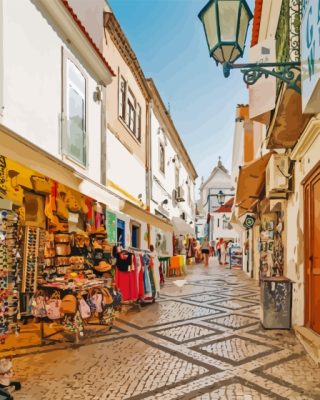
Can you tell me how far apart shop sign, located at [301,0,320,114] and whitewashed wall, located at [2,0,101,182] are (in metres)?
4.04

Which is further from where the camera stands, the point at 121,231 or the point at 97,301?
the point at 121,231

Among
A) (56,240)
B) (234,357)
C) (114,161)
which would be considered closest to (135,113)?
(114,161)

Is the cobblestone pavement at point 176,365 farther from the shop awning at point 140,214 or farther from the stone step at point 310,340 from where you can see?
the shop awning at point 140,214

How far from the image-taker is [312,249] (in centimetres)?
571

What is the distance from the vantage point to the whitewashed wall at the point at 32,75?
251 inches

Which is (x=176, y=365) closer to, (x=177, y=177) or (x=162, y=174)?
(x=162, y=174)

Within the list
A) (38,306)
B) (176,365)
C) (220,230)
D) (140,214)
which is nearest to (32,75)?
(140,214)

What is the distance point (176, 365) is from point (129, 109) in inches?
430

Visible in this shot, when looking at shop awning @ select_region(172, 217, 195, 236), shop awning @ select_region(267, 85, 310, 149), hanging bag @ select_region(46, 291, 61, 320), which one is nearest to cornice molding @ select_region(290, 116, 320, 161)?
shop awning @ select_region(267, 85, 310, 149)

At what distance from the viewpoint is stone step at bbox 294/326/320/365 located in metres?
4.64

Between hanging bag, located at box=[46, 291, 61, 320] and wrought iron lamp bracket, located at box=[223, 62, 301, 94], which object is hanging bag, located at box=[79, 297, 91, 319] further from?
wrought iron lamp bracket, located at box=[223, 62, 301, 94]

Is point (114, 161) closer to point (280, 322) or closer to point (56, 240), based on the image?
point (56, 240)

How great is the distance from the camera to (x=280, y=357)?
4.90 meters

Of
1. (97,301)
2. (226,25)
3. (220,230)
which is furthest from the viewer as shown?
(220,230)
